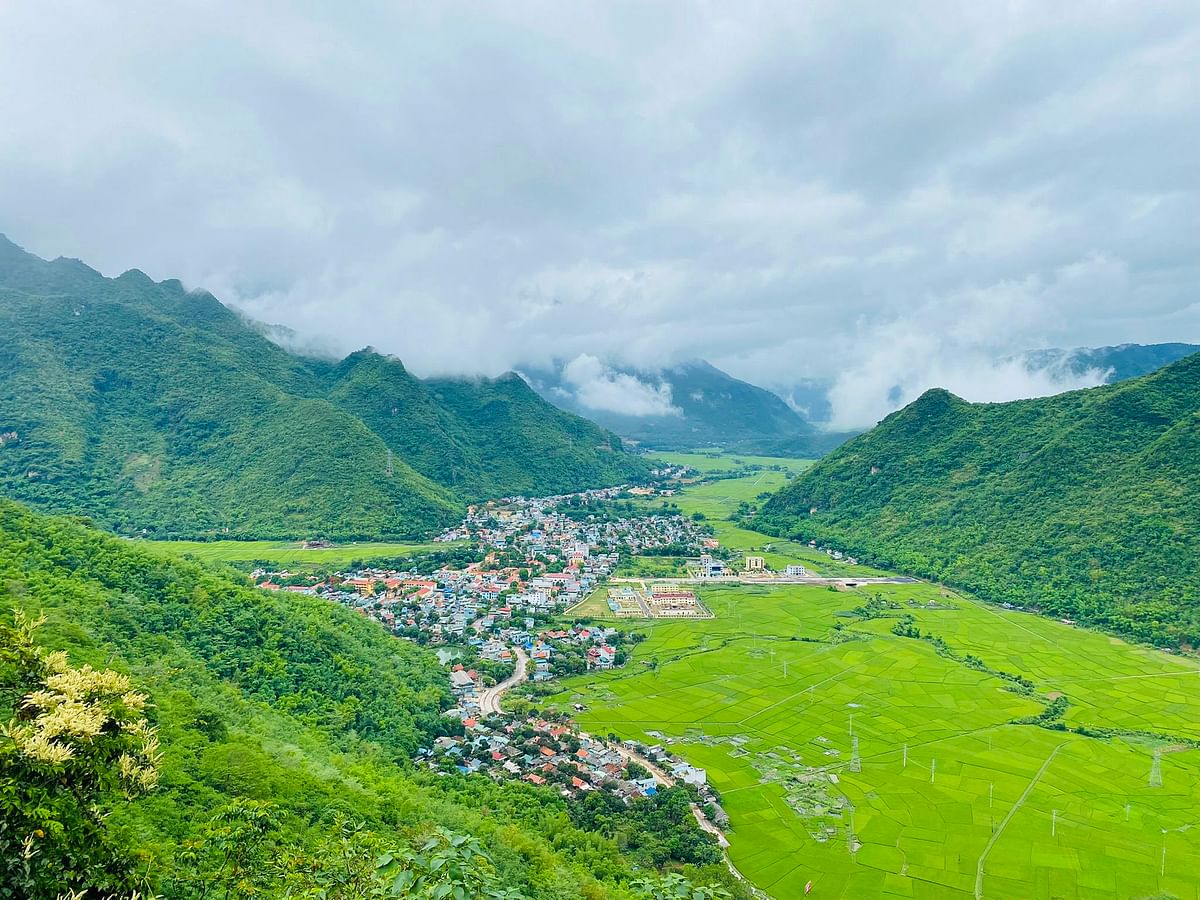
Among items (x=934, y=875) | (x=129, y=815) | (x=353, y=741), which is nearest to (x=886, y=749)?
(x=934, y=875)

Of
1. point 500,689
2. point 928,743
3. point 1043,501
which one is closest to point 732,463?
point 1043,501

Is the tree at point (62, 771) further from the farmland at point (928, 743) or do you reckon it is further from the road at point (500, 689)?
the road at point (500, 689)

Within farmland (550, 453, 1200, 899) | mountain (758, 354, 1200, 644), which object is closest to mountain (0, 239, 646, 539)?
farmland (550, 453, 1200, 899)

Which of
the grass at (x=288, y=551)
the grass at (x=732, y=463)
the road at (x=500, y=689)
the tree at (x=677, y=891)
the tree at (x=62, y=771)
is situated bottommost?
the road at (x=500, y=689)

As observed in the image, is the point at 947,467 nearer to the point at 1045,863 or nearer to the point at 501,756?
the point at 1045,863

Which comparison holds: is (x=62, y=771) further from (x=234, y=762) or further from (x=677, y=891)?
(x=234, y=762)

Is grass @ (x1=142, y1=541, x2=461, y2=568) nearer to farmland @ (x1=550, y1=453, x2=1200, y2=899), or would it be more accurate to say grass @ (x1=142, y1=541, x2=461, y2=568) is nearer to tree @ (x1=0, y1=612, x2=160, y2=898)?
farmland @ (x1=550, y1=453, x2=1200, y2=899)

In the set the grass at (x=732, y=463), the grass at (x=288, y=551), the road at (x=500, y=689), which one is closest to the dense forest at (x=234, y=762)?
the road at (x=500, y=689)
